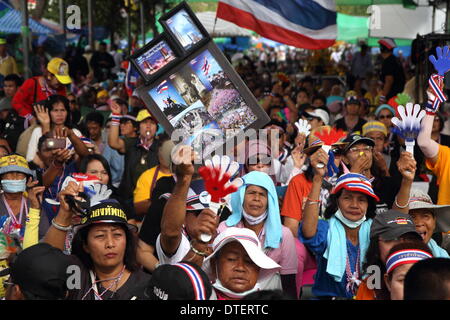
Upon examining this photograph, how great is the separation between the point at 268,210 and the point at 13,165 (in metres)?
2.17

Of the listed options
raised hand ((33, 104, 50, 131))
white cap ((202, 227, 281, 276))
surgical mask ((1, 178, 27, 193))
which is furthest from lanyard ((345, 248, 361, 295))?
raised hand ((33, 104, 50, 131))

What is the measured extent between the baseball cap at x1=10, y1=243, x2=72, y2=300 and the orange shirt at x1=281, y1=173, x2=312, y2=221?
237 cm

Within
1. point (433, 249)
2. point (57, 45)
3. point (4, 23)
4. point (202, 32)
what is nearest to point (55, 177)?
point (202, 32)

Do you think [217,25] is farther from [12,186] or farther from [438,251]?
[438,251]

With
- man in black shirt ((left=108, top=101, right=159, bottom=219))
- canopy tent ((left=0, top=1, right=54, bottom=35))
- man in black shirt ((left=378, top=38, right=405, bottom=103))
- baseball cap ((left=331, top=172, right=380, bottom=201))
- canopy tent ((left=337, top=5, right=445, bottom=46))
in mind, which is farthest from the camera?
canopy tent ((left=0, top=1, right=54, bottom=35))

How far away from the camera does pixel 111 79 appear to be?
54.5ft

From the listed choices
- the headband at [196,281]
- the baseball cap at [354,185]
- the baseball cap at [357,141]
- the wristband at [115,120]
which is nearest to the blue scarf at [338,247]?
the baseball cap at [354,185]

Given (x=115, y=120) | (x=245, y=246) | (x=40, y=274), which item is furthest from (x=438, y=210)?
(x=115, y=120)

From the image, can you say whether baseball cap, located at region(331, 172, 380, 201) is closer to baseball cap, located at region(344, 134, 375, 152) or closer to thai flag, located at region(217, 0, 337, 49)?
baseball cap, located at region(344, 134, 375, 152)

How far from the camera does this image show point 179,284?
305cm

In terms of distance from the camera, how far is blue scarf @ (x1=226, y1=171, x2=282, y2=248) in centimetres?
466

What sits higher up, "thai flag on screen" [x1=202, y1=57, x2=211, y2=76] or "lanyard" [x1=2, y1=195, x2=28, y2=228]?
"thai flag on screen" [x1=202, y1=57, x2=211, y2=76]

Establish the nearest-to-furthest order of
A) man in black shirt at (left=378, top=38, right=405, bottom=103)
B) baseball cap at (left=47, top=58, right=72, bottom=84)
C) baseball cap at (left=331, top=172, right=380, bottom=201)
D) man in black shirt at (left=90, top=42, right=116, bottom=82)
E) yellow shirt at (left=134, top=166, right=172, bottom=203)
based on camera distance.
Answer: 1. baseball cap at (left=331, top=172, right=380, bottom=201)
2. yellow shirt at (left=134, top=166, right=172, bottom=203)
3. baseball cap at (left=47, top=58, right=72, bottom=84)
4. man in black shirt at (left=378, top=38, right=405, bottom=103)
5. man in black shirt at (left=90, top=42, right=116, bottom=82)

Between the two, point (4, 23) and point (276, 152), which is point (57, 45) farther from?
point (276, 152)
